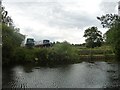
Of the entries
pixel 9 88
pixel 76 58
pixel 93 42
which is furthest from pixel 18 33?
pixel 93 42

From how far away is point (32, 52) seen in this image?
2501 inches

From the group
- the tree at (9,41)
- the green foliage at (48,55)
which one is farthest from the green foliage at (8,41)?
the green foliage at (48,55)

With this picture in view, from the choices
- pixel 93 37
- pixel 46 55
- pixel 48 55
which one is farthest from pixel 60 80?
pixel 93 37

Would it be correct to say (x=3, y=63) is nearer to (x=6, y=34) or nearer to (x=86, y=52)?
(x=6, y=34)

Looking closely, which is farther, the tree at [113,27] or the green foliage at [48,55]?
the green foliage at [48,55]

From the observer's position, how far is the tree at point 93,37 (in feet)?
329

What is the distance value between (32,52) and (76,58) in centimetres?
1253

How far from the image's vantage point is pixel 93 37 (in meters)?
102

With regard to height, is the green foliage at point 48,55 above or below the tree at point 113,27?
below

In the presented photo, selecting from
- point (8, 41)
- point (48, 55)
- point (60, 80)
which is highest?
point (8, 41)

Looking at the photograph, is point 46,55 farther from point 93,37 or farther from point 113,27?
point 93,37

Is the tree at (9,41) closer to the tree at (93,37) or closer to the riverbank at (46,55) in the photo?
the riverbank at (46,55)

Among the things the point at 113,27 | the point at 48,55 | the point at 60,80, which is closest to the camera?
the point at 60,80

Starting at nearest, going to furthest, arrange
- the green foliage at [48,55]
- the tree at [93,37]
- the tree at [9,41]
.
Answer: the tree at [9,41] → the green foliage at [48,55] → the tree at [93,37]
